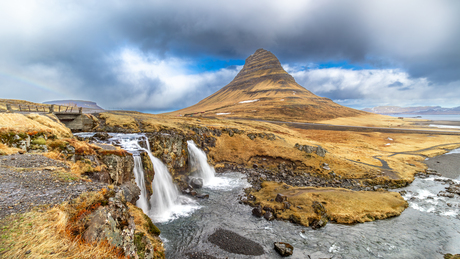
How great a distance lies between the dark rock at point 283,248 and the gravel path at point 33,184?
45.1 feet

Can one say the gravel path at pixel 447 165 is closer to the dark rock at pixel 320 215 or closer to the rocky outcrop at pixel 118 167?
the dark rock at pixel 320 215

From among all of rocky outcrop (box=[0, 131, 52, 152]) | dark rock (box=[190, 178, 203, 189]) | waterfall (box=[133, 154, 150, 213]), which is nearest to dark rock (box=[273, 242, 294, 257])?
waterfall (box=[133, 154, 150, 213])

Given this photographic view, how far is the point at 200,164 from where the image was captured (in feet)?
108

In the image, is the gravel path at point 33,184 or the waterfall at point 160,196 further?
the waterfall at point 160,196

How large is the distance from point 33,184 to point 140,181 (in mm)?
10968

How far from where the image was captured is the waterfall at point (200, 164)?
31.3m

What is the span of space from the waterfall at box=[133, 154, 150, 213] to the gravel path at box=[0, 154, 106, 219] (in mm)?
7731

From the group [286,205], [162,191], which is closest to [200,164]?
[162,191]

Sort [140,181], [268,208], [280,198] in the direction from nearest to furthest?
[140,181] < [268,208] < [280,198]

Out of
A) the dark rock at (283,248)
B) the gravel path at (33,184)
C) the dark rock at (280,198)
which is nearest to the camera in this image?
the gravel path at (33,184)

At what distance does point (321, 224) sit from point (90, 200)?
19532 millimetres

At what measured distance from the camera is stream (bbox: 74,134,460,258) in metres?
14.9

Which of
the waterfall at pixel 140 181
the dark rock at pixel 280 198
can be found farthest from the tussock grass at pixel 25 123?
the dark rock at pixel 280 198

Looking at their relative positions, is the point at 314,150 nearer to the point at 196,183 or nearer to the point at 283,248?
the point at 196,183
